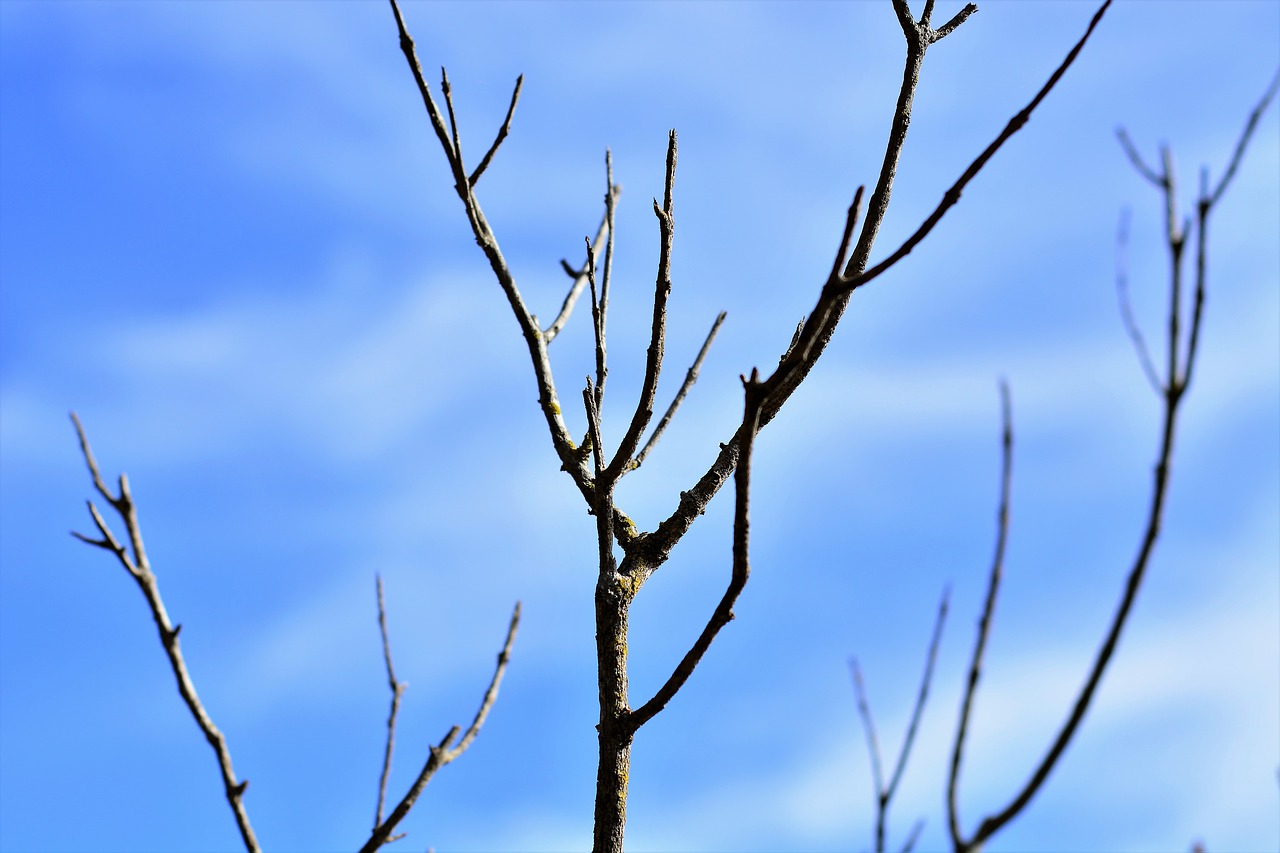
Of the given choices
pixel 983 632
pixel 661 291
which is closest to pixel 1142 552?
pixel 983 632

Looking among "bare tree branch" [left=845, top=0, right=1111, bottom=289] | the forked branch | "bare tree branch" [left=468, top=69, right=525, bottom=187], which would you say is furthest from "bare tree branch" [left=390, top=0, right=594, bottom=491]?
the forked branch

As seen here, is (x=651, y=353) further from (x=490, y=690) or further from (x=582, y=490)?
(x=490, y=690)

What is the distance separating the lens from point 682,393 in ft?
11.0

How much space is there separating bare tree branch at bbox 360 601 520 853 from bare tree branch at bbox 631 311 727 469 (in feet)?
2.82

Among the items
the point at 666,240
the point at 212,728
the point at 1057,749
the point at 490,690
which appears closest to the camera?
the point at 1057,749

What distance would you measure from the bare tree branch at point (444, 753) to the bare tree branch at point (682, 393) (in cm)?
86

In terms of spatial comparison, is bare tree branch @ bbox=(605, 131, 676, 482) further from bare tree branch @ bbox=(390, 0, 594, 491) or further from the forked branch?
the forked branch

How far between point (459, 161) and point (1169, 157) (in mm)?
1908

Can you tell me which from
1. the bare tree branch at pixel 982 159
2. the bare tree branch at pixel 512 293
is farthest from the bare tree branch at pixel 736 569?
the bare tree branch at pixel 512 293

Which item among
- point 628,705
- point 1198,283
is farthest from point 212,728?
point 1198,283

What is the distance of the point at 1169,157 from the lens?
1.30m

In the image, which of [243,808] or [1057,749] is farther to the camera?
[243,808]

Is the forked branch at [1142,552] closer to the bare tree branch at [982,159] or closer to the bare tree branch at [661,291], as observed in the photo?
the bare tree branch at [982,159]

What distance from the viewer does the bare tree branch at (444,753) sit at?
206 centimetres
